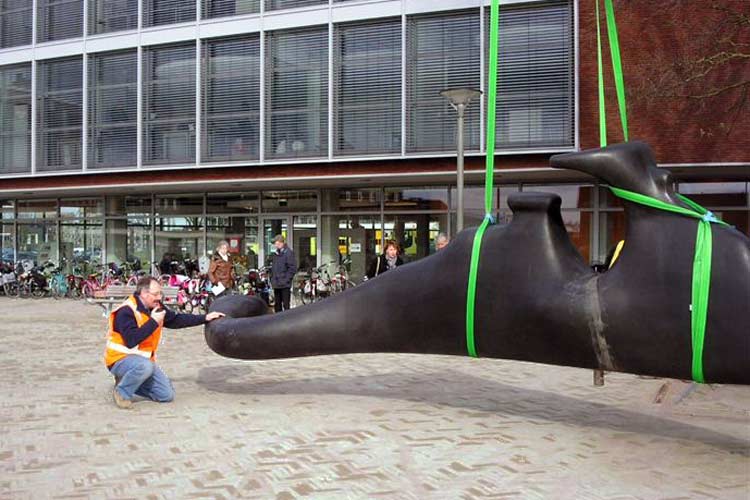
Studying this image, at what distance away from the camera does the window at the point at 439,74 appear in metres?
16.9

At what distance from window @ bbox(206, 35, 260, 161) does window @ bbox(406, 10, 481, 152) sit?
4.08 m

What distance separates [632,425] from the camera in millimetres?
6613

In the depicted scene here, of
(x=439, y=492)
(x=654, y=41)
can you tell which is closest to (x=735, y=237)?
(x=439, y=492)

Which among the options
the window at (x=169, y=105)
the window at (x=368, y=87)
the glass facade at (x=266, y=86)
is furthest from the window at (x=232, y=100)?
the window at (x=368, y=87)

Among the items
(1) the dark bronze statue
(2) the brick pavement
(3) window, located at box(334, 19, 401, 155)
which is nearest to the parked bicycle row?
(3) window, located at box(334, 19, 401, 155)

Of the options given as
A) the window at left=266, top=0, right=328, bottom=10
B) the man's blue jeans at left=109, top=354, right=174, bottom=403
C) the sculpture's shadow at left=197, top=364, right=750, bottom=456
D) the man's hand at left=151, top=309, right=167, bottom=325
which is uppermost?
the window at left=266, top=0, right=328, bottom=10

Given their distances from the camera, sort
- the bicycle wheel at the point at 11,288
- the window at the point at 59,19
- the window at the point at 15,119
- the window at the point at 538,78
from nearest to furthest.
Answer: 1. the window at the point at 538,78
2. the window at the point at 59,19
3. the window at the point at 15,119
4. the bicycle wheel at the point at 11,288

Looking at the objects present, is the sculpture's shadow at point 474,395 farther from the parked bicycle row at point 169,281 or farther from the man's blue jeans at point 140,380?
the parked bicycle row at point 169,281

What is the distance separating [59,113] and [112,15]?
317cm

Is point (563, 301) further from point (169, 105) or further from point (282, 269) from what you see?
point (169, 105)

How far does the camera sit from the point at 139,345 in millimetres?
7371

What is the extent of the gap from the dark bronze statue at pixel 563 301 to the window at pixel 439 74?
1167 centimetres

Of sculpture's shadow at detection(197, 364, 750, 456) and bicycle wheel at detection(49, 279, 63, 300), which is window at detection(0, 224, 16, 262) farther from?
sculpture's shadow at detection(197, 364, 750, 456)

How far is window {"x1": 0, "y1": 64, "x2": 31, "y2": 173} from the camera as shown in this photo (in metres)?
21.8
